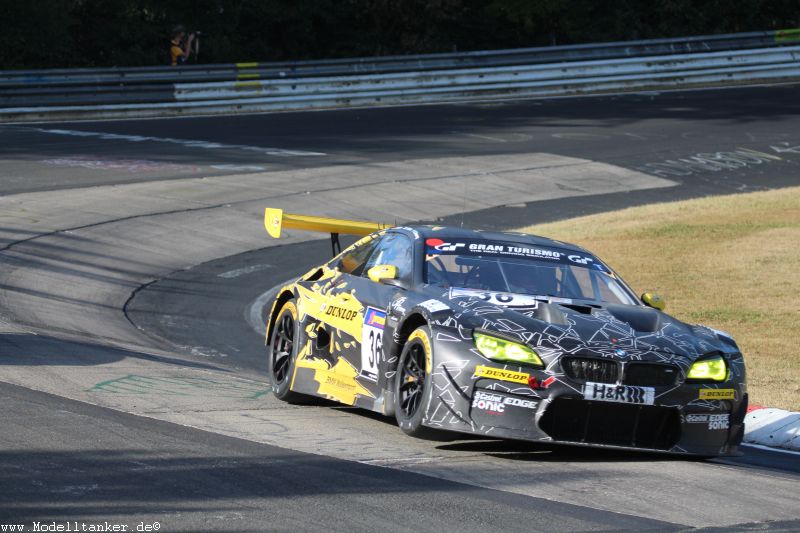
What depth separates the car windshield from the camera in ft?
29.6

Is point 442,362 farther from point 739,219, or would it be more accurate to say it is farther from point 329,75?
point 329,75

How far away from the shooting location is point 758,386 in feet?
40.0

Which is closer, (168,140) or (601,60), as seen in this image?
(168,140)

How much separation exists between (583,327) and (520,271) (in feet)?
3.95

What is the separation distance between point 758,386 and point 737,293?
5296 millimetres

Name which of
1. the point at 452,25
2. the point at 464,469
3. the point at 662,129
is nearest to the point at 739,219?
the point at 662,129

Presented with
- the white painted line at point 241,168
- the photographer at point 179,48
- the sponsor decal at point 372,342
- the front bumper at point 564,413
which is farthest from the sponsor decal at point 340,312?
the photographer at point 179,48

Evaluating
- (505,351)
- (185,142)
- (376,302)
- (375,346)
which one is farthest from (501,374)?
(185,142)

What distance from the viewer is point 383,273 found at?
29.6 feet

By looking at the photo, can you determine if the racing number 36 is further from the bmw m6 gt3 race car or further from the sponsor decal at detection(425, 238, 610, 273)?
the sponsor decal at detection(425, 238, 610, 273)

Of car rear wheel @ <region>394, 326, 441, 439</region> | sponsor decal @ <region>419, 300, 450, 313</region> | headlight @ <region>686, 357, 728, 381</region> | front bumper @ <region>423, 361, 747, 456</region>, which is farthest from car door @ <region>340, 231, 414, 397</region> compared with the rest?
headlight @ <region>686, 357, 728, 381</region>

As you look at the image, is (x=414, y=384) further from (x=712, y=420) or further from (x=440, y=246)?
(x=712, y=420)

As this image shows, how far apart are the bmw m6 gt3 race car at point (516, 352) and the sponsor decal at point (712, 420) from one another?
0.01 m

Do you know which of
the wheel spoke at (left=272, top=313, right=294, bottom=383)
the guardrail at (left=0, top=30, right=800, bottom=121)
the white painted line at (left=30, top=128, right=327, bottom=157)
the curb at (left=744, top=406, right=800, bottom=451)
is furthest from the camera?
the guardrail at (left=0, top=30, right=800, bottom=121)
